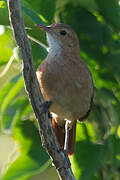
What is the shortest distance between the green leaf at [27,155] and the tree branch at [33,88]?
1.68ft

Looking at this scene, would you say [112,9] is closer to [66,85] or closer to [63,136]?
[66,85]

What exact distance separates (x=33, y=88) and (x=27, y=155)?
102 cm

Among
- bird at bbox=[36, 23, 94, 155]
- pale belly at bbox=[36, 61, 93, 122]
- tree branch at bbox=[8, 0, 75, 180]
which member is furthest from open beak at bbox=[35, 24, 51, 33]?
tree branch at bbox=[8, 0, 75, 180]

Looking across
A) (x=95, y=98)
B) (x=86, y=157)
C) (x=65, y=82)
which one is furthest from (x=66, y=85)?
(x=86, y=157)

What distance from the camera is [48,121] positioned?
7.93ft

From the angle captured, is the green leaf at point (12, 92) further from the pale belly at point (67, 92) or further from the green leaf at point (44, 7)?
the green leaf at point (44, 7)

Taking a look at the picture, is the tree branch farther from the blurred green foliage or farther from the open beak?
the open beak

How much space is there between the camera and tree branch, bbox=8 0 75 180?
82.0 inches

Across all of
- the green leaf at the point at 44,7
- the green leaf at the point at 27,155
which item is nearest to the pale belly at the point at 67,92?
the green leaf at the point at 27,155

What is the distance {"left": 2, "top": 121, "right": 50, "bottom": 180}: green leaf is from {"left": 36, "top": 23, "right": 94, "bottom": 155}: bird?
0.19 meters

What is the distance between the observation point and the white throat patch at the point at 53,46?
3197 millimetres

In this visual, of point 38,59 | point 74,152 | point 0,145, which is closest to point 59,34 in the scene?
point 38,59

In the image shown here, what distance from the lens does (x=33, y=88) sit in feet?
7.45

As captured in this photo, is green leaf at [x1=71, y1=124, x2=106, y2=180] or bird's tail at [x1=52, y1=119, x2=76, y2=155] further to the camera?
bird's tail at [x1=52, y1=119, x2=76, y2=155]
